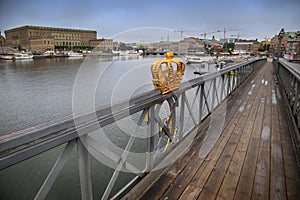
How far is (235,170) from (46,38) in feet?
298

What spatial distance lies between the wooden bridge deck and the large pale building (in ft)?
289

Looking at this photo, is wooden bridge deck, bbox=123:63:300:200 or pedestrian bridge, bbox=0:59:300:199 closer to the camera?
pedestrian bridge, bbox=0:59:300:199

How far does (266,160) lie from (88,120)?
2109 mm

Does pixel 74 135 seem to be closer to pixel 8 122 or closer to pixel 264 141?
pixel 264 141

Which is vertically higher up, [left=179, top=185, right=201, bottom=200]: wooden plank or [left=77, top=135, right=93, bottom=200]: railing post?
[left=77, top=135, right=93, bottom=200]: railing post

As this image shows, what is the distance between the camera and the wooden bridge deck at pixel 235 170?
1691 mm

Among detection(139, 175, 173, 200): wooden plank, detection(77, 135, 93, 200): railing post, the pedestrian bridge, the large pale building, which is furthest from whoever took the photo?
the large pale building

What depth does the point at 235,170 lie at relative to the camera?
2027mm

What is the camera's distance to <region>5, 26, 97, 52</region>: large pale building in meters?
78.6

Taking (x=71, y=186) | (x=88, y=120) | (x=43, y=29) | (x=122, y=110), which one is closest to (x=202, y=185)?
(x=122, y=110)

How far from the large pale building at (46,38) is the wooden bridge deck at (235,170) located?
88.1m

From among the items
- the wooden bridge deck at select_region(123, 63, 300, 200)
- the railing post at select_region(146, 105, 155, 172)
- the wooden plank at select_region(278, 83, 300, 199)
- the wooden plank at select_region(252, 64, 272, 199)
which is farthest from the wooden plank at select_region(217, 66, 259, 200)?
the railing post at select_region(146, 105, 155, 172)

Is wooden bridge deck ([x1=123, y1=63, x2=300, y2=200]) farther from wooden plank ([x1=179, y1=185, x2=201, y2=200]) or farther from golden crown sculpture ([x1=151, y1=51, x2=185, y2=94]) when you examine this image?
golden crown sculpture ([x1=151, y1=51, x2=185, y2=94])

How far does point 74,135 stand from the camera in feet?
3.22
